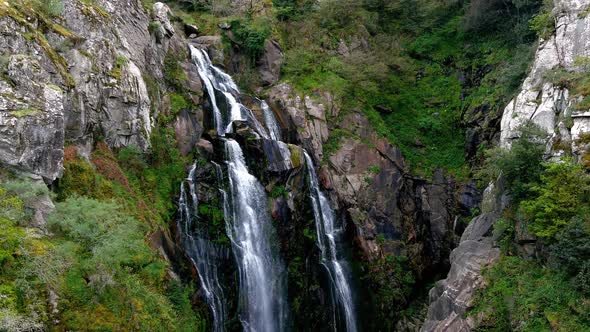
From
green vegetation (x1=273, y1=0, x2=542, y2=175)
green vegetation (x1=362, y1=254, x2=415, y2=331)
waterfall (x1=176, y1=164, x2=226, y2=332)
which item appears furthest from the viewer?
green vegetation (x1=273, y1=0, x2=542, y2=175)

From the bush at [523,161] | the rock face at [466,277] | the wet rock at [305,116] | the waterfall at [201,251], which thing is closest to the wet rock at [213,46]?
the wet rock at [305,116]

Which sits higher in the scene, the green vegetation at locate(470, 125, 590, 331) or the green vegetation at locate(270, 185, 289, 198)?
the green vegetation at locate(270, 185, 289, 198)

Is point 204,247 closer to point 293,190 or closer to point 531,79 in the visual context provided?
point 293,190

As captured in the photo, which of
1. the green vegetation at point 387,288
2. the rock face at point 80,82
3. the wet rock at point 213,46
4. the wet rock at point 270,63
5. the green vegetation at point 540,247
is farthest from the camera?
the wet rock at point 270,63

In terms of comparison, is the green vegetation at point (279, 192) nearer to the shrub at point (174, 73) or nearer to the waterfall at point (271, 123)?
the waterfall at point (271, 123)

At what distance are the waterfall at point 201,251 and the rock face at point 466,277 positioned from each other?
29.3ft

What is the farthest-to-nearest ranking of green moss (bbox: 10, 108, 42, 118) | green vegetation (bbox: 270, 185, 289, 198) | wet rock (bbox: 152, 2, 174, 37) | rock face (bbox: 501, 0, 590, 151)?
wet rock (bbox: 152, 2, 174, 37)
green vegetation (bbox: 270, 185, 289, 198)
rock face (bbox: 501, 0, 590, 151)
green moss (bbox: 10, 108, 42, 118)

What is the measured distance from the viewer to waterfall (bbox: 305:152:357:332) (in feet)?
76.1

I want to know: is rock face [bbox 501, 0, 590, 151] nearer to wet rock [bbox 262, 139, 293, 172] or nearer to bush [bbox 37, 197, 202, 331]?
wet rock [bbox 262, 139, 293, 172]

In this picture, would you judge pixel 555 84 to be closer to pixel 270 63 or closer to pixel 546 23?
pixel 546 23

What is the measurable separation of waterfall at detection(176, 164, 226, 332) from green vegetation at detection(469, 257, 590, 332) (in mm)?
10393

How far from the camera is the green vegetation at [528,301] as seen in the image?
47.2ft

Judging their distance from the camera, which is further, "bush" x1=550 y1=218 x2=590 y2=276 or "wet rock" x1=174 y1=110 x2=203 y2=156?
"wet rock" x1=174 y1=110 x2=203 y2=156

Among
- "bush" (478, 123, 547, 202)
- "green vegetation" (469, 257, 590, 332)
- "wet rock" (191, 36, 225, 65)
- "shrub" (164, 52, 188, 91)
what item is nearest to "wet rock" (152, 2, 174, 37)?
"shrub" (164, 52, 188, 91)
